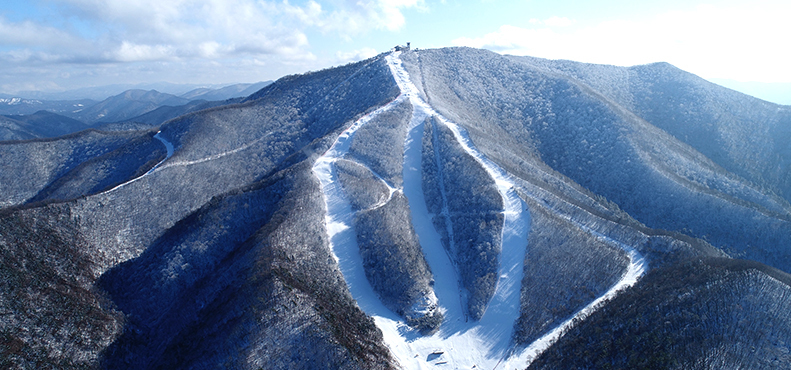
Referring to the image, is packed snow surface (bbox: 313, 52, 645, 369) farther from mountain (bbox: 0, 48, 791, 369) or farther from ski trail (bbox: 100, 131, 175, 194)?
ski trail (bbox: 100, 131, 175, 194)

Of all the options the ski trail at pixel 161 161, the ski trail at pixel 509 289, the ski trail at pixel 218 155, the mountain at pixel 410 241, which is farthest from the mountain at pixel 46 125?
the ski trail at pixel 509 289

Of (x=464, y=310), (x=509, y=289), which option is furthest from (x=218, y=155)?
(x=509, y=289)

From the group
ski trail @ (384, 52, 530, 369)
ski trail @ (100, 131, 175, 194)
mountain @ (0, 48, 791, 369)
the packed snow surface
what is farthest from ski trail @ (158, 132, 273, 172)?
ski trail @ (384, 52, 530, 369)

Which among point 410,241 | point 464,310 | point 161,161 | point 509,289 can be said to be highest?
point 161,161

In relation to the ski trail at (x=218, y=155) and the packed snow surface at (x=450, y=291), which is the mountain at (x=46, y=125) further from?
the packed snow surface at (x=450, y=291)

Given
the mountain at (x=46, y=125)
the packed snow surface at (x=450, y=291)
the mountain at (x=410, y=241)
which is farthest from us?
the mountain at (x=46, y=125)

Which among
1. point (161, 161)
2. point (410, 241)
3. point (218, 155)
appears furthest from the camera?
point (218, 155)

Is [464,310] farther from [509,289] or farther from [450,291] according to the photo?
[509,289]

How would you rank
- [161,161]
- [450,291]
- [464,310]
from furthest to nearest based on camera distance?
[161,161]
[450,291]
[464,310]
